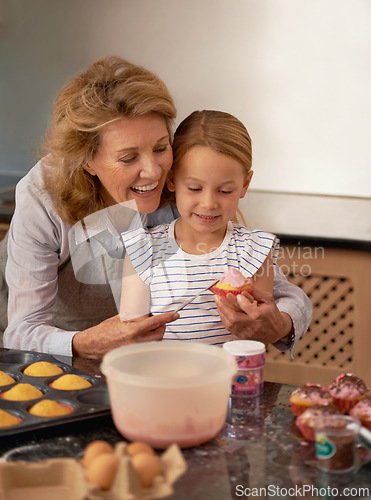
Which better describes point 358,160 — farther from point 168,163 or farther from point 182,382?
point 182,382

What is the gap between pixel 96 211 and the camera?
188cm

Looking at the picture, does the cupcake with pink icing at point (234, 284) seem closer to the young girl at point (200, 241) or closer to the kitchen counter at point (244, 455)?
the young girl at point (200, 241)

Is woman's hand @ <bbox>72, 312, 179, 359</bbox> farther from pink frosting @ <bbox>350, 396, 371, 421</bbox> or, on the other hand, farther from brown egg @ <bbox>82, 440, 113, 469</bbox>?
brown egg @ <bbox>82, 440, 113, 469</bbox>

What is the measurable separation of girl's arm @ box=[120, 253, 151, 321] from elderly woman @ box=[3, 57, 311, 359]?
4.4 inches

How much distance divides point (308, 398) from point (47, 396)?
466mm

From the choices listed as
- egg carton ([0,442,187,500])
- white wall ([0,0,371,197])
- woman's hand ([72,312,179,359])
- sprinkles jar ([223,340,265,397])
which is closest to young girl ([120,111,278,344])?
woman's hand ([72,312,179,359])

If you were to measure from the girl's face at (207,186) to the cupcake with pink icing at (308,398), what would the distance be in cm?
61

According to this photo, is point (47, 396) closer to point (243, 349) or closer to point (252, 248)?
point (243, 349)

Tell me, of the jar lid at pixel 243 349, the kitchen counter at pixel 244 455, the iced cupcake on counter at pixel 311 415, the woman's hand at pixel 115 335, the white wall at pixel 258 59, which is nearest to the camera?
the kitchen counter at pixel 244 455

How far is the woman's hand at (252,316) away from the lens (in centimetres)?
153

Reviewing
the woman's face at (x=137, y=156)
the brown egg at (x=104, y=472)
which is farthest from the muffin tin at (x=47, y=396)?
the woman's face at (x=137, y=156)

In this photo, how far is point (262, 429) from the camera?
113 centimetres

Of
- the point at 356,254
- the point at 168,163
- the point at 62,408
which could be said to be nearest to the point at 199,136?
the point at 168,163

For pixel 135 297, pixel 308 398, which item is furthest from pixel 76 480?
pixel 135 297
